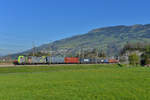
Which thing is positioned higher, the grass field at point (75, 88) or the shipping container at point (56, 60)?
the shipping container at point (56, 60)

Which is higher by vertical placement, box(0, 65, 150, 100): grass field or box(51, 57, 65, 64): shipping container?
box(51, 57, 65, 64): shipping container

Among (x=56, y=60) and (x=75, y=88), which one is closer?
(x=75, y=88)

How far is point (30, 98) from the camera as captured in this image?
16.5 m

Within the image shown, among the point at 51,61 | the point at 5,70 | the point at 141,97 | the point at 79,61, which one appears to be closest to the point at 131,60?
the point at 79,61

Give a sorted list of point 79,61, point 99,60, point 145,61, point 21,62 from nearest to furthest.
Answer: point 21,62 → point 145,61 → point 79,61 → point 99,60

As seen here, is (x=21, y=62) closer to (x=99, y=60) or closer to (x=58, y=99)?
(x=99, y=60)

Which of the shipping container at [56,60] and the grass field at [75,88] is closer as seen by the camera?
the grass field at [75,88]

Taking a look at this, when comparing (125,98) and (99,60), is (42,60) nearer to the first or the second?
(99,60)

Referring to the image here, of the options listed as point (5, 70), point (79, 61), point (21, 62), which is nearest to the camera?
point (5, 70)

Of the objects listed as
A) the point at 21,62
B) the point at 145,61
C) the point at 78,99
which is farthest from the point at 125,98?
the point at 145,61

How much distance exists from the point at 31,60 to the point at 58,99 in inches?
3163

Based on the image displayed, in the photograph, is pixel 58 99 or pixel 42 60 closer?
pixel 58 99

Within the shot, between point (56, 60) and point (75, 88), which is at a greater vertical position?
point (56, 60)

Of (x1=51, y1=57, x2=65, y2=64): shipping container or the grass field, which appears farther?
(x1=51, y1=57, x2=65, y2=64): shipping container
